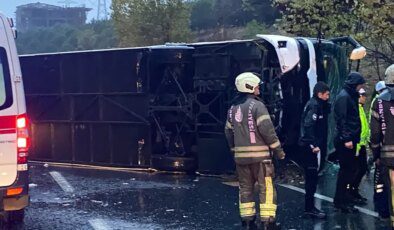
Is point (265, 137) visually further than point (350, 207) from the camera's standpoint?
No

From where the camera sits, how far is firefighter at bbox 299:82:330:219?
7305mm

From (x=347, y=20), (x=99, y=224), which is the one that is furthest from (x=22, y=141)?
(x=347, y=20)

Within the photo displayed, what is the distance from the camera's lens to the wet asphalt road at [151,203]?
7449 millimetres

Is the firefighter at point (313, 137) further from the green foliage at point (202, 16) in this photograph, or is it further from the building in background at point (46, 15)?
the building in background at point (46, 15)

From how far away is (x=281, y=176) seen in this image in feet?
34.1

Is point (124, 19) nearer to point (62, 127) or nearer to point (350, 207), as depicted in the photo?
point (62, 127)

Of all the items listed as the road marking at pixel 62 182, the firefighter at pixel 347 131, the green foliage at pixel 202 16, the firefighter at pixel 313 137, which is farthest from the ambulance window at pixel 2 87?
the green foliage at pixel 202 16

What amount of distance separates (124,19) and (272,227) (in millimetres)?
26474

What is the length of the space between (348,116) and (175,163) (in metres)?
4.19

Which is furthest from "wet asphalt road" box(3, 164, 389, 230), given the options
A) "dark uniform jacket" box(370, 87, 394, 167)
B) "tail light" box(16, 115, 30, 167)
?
"tail light" box(16, 115, 30, 167)

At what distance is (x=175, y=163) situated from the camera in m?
11.2

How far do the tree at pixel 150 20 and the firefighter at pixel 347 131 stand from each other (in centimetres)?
2373

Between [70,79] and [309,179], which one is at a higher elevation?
[70,79]

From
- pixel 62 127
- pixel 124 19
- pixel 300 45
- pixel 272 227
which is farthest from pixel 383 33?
pixel 124 19
